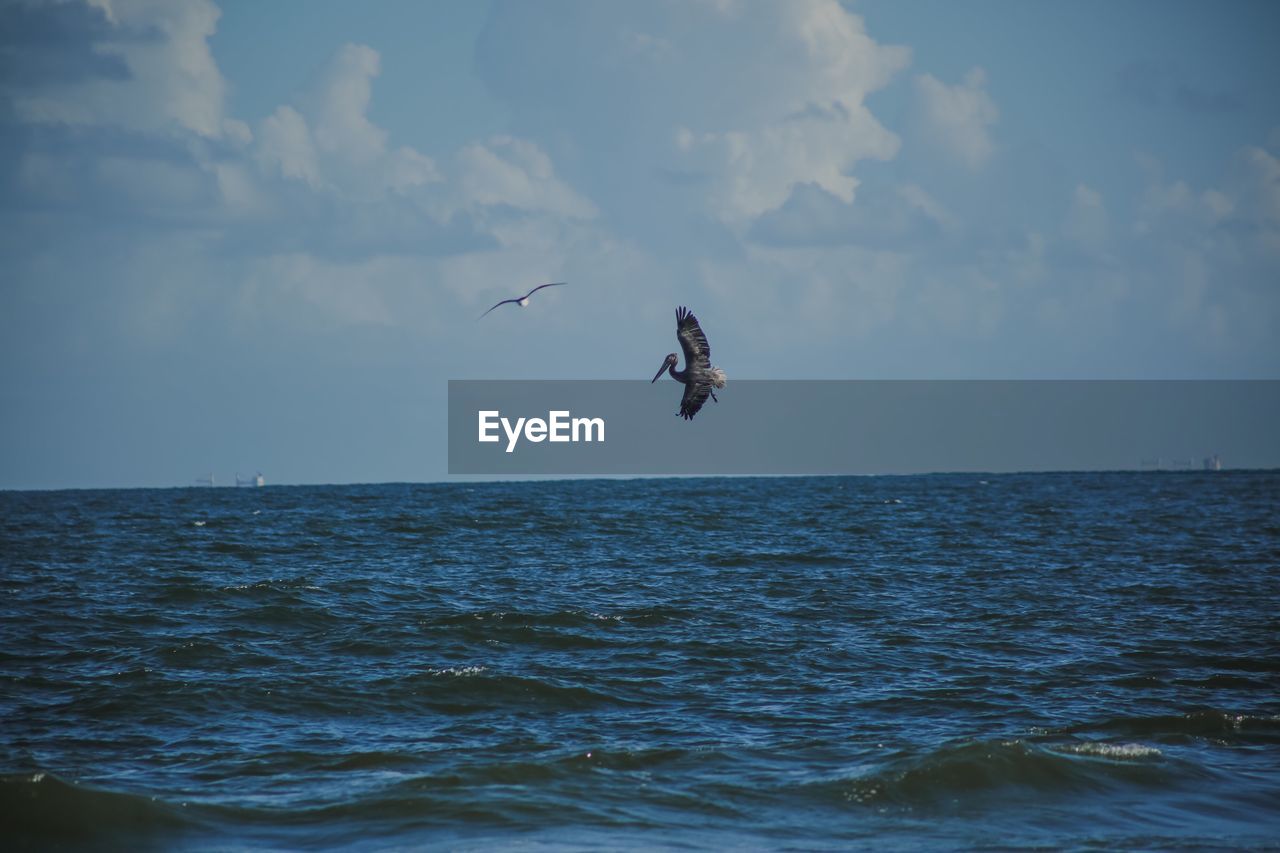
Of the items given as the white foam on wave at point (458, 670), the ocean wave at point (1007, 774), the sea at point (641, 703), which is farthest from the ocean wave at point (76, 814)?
the ocean wave at point (1007, 774)

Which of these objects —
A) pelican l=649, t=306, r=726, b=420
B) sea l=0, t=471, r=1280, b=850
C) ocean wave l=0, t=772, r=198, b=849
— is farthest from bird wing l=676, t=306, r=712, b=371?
ocean wave l=0, t=772, r=198, b=849

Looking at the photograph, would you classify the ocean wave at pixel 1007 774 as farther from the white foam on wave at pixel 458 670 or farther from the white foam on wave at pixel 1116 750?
the white foam on wave at pixel 458 670

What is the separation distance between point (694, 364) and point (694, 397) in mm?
625

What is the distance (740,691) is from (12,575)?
80.0 feet

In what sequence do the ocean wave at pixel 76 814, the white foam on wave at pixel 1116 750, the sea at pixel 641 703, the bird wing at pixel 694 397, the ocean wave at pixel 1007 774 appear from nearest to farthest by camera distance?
the ocean wave at pixel 76 814 → the sea at pixel 641 703 → the ocean wave at pixel 1007 774 → the white foam on wave at pixel 1116 750 → the bird wing at pixel 694 397

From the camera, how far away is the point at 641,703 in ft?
63.8

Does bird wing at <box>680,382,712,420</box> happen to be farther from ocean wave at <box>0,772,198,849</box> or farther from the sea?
ocean wave at <box>0,772,198,849</box>

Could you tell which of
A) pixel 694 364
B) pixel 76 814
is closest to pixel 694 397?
pixel 694 364

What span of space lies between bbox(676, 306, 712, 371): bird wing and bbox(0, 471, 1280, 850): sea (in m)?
5.28

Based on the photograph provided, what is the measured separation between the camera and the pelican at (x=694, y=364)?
21266mm

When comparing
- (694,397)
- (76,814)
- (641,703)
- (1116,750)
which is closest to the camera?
(76,814)

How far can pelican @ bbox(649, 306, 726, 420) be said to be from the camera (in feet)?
69.8

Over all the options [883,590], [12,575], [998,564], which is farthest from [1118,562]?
[12,575]

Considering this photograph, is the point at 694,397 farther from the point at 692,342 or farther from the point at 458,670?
the point at 458,670
